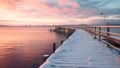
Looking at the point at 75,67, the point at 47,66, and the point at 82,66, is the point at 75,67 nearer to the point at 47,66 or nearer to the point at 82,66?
the point at 82,66

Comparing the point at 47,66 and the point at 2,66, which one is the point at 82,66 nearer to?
the point at 47,66

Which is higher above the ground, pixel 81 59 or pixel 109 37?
pixel 109 37

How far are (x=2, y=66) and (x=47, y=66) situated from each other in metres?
15.1

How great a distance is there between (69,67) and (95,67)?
2.45 ft

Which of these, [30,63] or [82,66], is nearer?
[82,66]

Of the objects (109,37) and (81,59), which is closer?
(81,59)

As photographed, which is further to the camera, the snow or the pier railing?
the pier railing

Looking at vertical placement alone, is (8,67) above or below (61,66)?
below

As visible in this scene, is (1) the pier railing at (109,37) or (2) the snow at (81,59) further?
(1) the pier railing at (109,37)

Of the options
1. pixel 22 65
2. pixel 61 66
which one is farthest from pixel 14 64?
pixel 61 66

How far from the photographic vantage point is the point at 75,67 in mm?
5758

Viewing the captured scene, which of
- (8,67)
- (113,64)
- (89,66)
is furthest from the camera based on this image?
(8,67)

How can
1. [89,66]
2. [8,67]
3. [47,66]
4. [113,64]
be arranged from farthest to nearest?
[8,67]
[113,64]
[89,66]
[47,66]

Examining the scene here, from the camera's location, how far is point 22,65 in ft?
66.0
